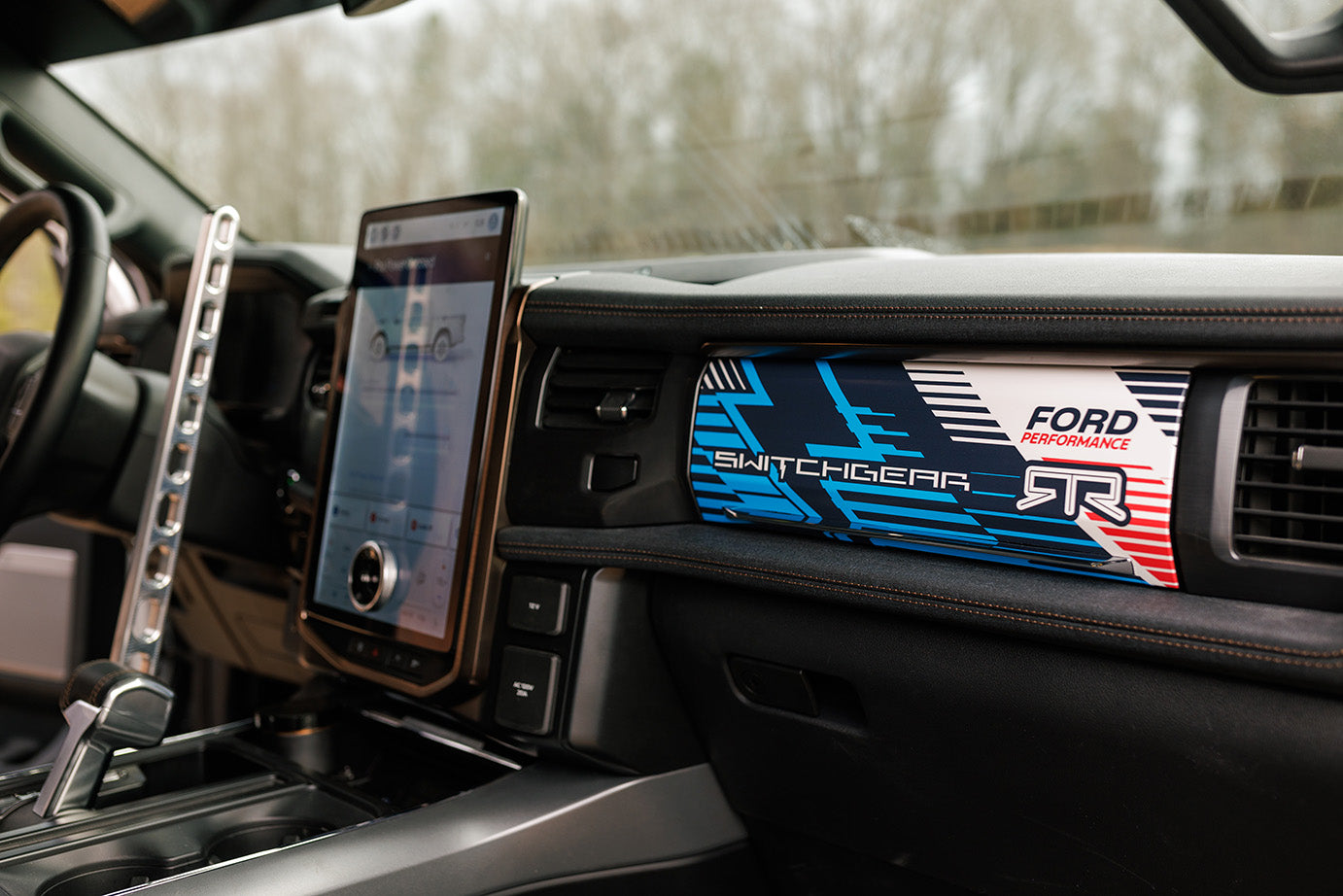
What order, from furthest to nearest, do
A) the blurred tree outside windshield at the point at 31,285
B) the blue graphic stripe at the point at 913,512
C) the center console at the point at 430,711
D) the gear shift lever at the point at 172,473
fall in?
the blurred tree outside windshield at the point at 31,285 < the gear shift lever at the point at 172,473 < the center console at the point at 430,711 < the blue graphic stripe at the point at 913,512

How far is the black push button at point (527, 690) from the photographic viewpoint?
1060 millimetres

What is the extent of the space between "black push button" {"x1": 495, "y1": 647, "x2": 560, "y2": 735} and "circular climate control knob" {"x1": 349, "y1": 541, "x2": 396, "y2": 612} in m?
0.17

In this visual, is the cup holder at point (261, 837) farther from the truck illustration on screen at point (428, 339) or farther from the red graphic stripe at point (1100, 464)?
the red graphic stripe at point (1100, 464)

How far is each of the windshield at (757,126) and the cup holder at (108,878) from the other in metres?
1.05

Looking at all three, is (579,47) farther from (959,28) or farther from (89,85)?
(89,85)

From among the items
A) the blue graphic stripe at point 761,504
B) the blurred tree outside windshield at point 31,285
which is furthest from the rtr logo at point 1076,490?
the blurred tree outside windshield at point 31,285

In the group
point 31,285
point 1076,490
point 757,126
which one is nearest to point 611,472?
point 1076,490

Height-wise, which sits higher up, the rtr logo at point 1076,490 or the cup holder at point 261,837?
the rtr logo at point 1076,490

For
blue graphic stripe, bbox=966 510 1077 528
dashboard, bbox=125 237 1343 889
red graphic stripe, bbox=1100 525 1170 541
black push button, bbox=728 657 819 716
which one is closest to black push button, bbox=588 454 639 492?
dashboard, bbox=125 237 1343 889

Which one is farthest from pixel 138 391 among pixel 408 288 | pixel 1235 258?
pixel 1235 258

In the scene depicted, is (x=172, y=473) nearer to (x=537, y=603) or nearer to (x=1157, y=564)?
(x=537, y=603)

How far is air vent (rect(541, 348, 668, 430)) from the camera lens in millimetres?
1085

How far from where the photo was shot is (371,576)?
3.94 ft

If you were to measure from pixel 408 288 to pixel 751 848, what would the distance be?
2.41ft
